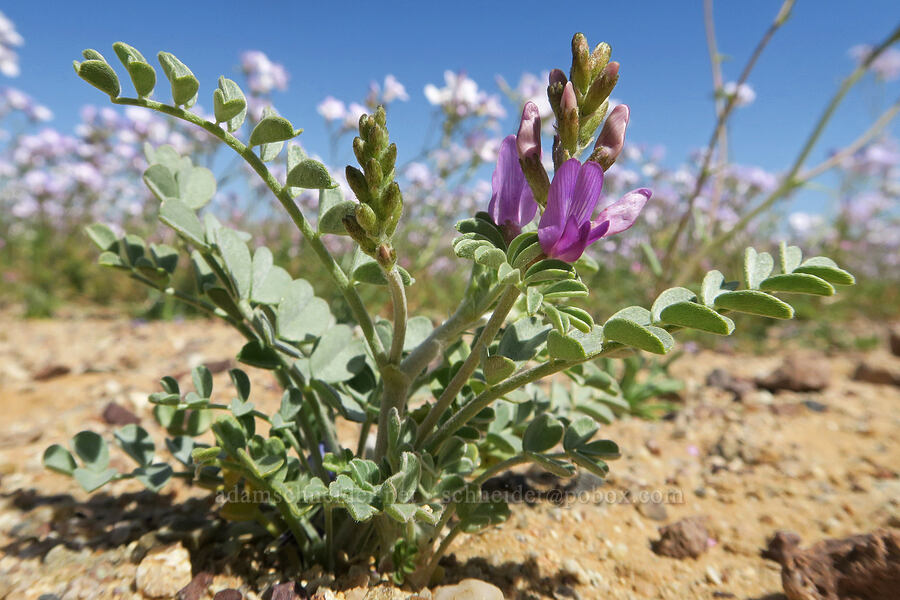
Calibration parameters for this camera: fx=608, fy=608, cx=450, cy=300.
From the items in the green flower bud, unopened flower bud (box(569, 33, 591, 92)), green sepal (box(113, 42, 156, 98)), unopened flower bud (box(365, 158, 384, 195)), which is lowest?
unopened flower bud (box(365, 158, 384, 195))

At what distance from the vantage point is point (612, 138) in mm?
997

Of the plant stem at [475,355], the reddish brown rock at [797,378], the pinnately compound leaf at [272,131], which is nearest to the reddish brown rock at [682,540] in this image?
the plant stem at [475,355]

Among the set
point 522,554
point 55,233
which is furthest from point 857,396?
point 55,233

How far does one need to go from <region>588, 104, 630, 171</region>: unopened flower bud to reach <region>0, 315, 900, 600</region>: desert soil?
969 mm

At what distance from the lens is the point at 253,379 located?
3035 mm

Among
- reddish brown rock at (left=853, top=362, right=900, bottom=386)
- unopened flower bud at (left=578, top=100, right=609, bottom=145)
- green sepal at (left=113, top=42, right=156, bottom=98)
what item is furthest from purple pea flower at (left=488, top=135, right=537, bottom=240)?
reddish brown rock at (left=853, top=362, right=900, bottom=386)

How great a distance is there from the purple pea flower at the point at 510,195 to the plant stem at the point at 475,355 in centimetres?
13

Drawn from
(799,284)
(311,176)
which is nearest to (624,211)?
(799,284)

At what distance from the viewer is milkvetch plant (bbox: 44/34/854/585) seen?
0.96m

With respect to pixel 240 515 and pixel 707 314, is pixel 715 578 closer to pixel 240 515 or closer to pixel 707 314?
pixel 707 314

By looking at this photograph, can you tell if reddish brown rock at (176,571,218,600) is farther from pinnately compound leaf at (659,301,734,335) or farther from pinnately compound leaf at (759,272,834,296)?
pinnately compound leaf at (759,272,834,296)

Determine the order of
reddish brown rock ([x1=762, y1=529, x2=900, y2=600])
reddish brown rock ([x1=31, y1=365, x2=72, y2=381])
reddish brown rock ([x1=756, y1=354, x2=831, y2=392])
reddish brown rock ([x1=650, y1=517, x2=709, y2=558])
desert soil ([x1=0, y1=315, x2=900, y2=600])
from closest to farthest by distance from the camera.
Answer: reddish brown rock ([x1=762, y1=529, x2=900, y2=600]) < desert soil ([x1=0, y1=315, x2=900, y2=600]) < reddish brown rock ([x1=650, y1=517, x2=709, y2=558]) < reddish brown rock ([x1=31, y1=365, x2=72, y2=381]) < reddish brown rock ([x1=756, y1=354, x2=831, y2=392])

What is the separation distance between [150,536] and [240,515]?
265 millimetres

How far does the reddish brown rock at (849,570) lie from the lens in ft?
4.11
